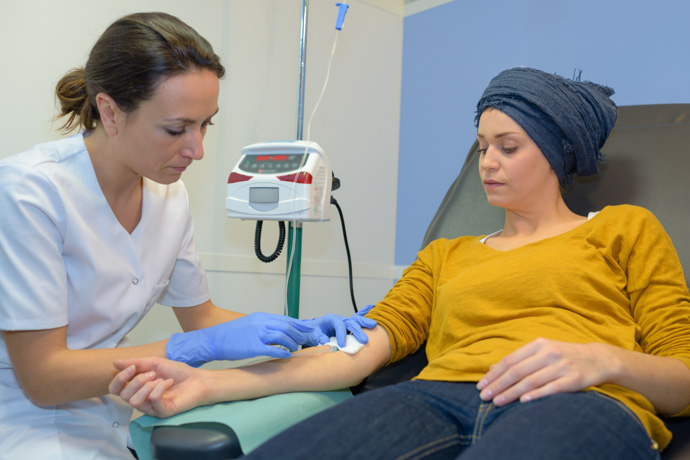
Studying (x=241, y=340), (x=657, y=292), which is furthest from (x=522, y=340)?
(x=241, y=340)

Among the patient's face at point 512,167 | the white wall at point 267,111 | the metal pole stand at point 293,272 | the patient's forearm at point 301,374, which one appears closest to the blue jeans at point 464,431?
the patient's forearm at point 301,374

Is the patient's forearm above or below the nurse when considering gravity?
below

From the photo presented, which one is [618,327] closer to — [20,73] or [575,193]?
[575,193]

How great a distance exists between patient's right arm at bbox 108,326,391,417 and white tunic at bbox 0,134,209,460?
20 centimetres

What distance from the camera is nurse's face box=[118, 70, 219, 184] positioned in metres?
1.14

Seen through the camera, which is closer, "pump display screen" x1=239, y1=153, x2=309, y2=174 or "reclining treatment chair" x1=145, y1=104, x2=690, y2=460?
"reclining treatment chair" x1=145, y1=104, x2=690, y2=460

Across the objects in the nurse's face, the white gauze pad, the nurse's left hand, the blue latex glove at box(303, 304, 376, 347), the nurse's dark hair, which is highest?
the nurse's dark hair

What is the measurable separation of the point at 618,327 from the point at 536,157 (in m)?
0.38

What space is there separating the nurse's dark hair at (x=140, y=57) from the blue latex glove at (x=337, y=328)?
0.54 m

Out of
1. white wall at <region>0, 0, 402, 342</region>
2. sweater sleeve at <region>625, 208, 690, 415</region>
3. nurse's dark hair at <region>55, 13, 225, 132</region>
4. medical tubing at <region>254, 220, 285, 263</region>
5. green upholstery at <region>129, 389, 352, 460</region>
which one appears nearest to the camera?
green upholstery at <region>129, 389, 352, 460</region>

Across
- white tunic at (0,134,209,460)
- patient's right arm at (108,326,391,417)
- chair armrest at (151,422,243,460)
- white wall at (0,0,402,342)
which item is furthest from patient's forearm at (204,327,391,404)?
white wall at (0,0,402,342)

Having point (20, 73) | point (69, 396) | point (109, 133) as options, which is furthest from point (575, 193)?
point (20, 73)

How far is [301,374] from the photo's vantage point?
108cm

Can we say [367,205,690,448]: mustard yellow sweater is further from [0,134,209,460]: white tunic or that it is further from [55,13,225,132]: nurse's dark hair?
[55,13,225,132]: nurse's dark hair
